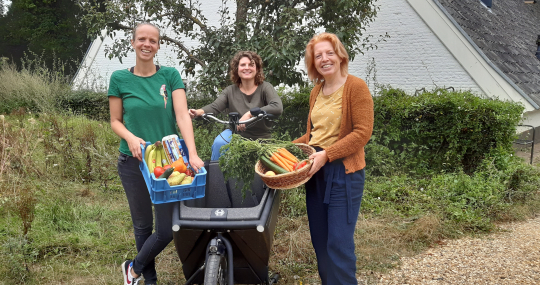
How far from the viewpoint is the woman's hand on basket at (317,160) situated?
2.51 meters

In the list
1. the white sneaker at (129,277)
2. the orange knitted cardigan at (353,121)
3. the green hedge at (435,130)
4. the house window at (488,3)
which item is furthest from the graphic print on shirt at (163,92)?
the house window at (488,3)

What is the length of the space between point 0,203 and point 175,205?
10.7 ft

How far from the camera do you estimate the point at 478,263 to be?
392 cm

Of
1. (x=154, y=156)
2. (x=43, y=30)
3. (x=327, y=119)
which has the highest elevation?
(x=43, y=30)

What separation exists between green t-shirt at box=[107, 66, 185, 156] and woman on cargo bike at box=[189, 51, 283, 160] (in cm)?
80

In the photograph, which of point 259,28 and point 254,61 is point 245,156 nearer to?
point 254,61

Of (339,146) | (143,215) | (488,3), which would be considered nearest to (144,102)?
(143,215)

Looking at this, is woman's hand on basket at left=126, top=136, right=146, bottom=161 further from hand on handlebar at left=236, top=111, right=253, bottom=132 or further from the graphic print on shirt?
hand on handlebar at left=236, top=111, right=253, bottom=132

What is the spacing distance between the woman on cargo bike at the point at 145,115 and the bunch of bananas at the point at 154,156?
6cm

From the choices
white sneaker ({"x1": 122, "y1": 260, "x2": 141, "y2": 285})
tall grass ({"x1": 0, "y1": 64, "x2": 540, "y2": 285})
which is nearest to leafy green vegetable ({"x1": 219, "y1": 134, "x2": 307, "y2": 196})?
white sneaker ({"x1": 122, "y1": 260, "x2": 141, "y2": 285})

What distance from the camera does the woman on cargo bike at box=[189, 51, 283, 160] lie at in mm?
3678

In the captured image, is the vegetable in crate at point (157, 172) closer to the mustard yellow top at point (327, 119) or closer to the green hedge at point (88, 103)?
the mustard yellow top at point (327, 119)

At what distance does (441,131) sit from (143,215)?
4785 mm

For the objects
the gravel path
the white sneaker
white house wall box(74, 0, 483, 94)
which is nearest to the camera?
the white sneaker
